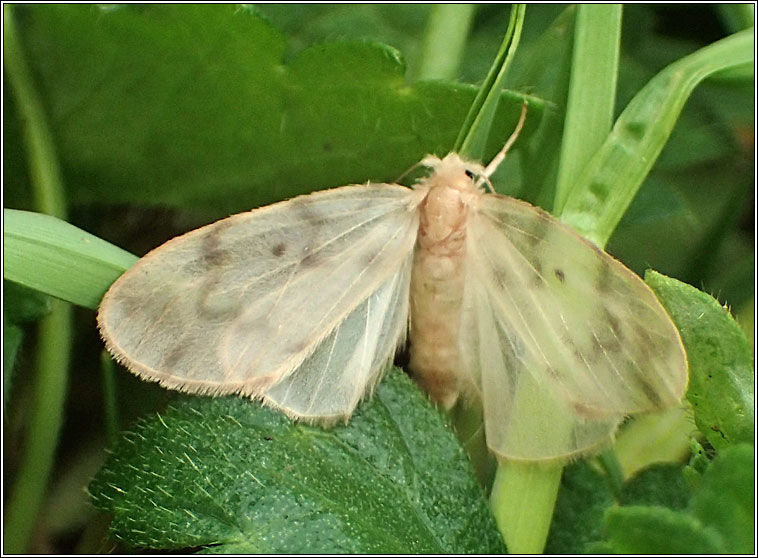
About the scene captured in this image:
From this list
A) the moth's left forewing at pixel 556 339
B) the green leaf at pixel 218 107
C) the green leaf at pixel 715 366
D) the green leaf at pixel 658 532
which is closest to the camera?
the green leaf at pixel 658 532

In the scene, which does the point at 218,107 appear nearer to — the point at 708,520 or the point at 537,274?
the point at 537,274

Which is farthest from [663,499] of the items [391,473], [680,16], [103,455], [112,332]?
[680,16]

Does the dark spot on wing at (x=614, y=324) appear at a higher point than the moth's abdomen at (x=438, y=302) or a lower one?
higher

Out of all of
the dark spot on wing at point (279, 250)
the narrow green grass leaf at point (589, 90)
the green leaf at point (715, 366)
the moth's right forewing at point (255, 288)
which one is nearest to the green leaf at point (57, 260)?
the moth's right forewing at point (255, 288)

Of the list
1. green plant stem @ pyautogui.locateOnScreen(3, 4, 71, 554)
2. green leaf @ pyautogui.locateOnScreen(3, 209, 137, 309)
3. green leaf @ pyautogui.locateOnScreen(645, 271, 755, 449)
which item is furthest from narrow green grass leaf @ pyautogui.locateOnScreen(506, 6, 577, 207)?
green plant stem @ pyautogui.locateOnScreen(3, 4, 71, 554)

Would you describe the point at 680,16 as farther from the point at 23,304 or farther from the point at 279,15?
the point at 23,304

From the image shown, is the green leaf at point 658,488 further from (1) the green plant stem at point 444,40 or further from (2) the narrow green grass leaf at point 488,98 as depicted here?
(1) the green plant stem at point 444,40

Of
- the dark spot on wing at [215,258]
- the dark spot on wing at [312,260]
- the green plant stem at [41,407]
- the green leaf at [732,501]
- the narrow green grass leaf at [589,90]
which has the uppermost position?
the narrow green grass leaf at [589,90]
